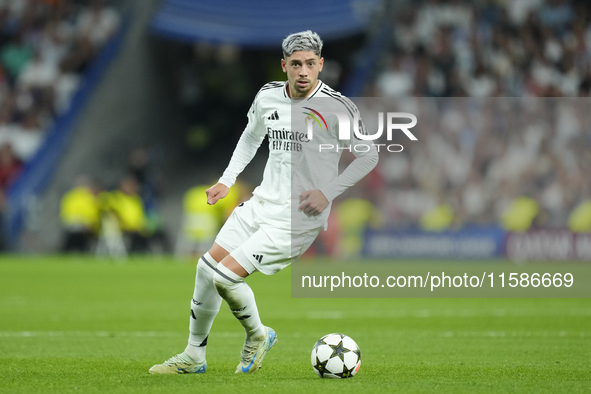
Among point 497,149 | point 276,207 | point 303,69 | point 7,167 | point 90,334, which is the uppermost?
point 303,69

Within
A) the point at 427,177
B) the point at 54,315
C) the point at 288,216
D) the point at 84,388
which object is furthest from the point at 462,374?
the point at 427,177

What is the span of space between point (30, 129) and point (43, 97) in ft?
3.17

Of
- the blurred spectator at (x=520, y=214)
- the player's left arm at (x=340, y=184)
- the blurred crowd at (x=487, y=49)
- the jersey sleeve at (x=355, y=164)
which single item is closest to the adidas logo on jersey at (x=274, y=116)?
the jersey sleeve at (x=355, y=164)

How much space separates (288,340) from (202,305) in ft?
8.28

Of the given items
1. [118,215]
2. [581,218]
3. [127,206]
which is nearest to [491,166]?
[581,218]

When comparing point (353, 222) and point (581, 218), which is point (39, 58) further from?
point (581, 218)

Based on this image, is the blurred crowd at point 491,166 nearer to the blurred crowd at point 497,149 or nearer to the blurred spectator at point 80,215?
the blurred crowd at point 497,149

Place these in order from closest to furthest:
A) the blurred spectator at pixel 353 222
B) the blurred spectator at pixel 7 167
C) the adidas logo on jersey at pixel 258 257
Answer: the adidas logo on jersey at pixel 258 257 < the blurred spectator at pixel 353 222 < the blurred spectator at pixel 7 167

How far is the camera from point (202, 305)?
5.91m

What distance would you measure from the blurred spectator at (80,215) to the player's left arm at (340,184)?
15987 millimetres

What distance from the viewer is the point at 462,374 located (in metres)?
6.03

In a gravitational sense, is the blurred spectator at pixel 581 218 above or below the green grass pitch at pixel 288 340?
above

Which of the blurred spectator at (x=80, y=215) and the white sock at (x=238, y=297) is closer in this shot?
the white sock at (x=238, y=297)

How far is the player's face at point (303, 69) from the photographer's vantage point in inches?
222
